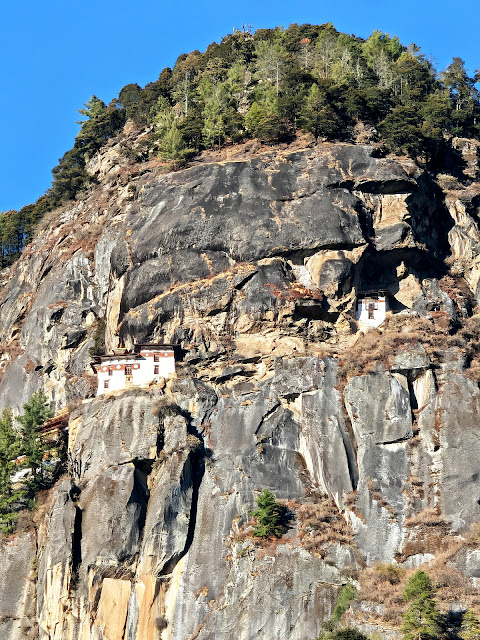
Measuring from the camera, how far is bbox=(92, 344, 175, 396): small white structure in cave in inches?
2625

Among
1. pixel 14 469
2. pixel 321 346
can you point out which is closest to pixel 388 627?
pixel 321 346

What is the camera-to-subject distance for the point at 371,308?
70.1 m

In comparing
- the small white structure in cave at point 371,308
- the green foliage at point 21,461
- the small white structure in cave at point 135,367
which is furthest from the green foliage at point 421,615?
the green foliage at point 21,461

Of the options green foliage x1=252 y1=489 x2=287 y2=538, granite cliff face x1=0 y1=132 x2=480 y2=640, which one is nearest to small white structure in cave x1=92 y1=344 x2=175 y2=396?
granite cliff face x1=0 y1=132 x2=480 y2=640

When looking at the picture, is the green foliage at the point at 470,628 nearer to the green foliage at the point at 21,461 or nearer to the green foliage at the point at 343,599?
the green foliage at the point at 343,599

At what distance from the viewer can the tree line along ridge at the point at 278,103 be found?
82.4 m

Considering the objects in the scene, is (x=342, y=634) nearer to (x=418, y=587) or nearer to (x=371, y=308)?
(x=418, y=587)

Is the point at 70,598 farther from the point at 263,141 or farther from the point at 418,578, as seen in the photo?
the point at 263,141

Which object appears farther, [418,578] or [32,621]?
[32,621]

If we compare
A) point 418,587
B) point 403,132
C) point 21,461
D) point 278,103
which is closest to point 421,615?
point 418,587

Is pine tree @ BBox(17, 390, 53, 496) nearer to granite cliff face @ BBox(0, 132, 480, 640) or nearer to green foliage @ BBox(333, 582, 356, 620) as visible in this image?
granite cliff face @ BBox(0, 132, 480, 640)

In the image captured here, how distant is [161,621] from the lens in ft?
186

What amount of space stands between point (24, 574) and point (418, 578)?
25044 millimetres

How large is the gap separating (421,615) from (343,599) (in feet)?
18.8
